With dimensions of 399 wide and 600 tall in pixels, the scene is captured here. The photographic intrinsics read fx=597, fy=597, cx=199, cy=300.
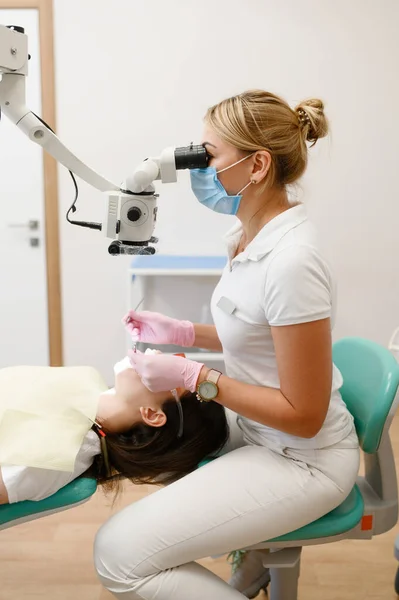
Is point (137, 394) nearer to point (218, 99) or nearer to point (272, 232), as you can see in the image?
point (272, 232)

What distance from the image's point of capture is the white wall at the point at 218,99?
105 inches

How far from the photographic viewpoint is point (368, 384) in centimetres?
131

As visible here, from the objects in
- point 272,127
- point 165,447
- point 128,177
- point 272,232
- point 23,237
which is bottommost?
point 165,447

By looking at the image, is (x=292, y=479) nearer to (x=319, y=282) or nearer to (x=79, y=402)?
(x=319, y=282)

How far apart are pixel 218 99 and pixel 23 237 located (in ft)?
3.75

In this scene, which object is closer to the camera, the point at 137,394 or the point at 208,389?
the point at 208,389

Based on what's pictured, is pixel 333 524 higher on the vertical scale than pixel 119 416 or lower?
lower

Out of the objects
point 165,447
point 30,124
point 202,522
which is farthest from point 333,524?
point 30,124

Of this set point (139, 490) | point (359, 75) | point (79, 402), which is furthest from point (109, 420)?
point (359, 75)

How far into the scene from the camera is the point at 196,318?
9.14ft

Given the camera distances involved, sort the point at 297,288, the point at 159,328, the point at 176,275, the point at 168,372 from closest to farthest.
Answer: the point at 297,288
the point at 168,372
the point at 159,328
the point at 176,275

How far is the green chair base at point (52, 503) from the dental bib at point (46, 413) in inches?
2.2

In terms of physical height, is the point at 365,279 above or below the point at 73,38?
below

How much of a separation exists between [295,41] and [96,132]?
988 mm
